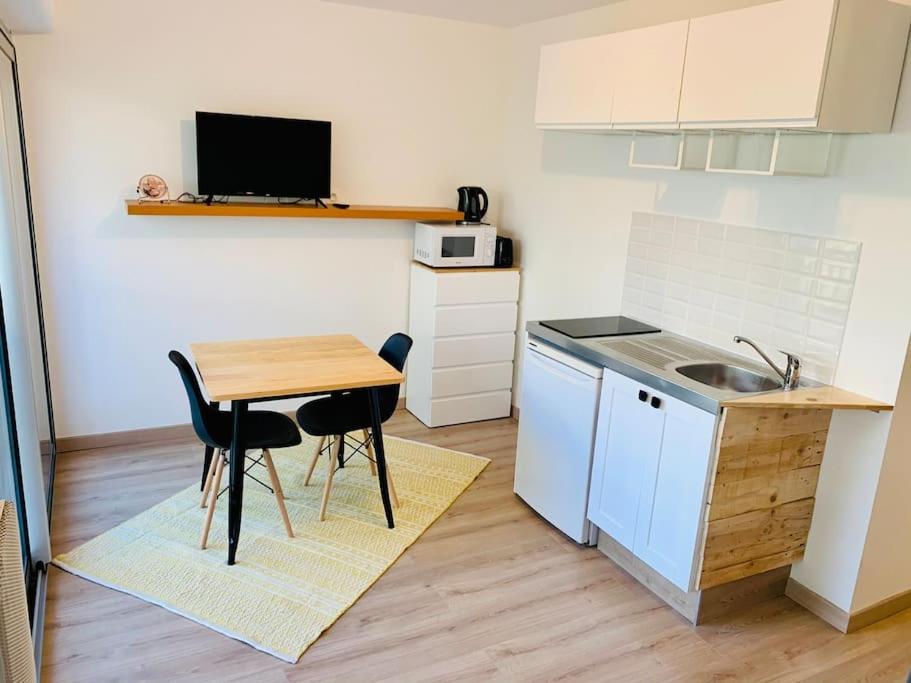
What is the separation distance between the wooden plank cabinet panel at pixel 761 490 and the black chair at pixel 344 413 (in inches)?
59.2

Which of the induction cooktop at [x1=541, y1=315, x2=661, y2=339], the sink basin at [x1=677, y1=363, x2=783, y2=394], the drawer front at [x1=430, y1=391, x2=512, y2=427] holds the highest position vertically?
the induction cooktop at [x1=541, y1=315, x2=661, y2=339]

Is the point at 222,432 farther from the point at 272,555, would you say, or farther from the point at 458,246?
the point at 458,246

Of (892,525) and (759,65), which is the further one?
(892,525)

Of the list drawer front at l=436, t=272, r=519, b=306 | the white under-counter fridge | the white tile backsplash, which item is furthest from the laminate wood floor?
drawer front at l=436, t=272, r=519, b=306

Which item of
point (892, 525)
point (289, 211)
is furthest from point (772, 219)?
point (289, 211)

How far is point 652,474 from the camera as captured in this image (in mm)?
2709

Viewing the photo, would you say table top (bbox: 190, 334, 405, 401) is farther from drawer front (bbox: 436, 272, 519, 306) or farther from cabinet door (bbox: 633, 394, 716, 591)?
cabinet door (bbox: 633, 394, 716, 591)

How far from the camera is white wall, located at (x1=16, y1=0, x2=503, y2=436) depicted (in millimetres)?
3529

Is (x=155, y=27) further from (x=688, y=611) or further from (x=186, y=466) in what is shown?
(x=688, y=611)

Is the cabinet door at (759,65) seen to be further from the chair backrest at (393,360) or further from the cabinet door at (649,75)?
the chair backrest at (393,360)

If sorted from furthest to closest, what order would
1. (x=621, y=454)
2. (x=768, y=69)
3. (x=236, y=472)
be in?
(x=621, y=454), (x=236, y=472), (x=768, y=69)

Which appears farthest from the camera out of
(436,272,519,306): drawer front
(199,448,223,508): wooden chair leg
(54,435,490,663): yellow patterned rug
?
(436,272,519,306): drawer front

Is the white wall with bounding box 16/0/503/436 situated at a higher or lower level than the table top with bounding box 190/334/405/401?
higher

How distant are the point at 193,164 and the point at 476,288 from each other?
1.83 metres
